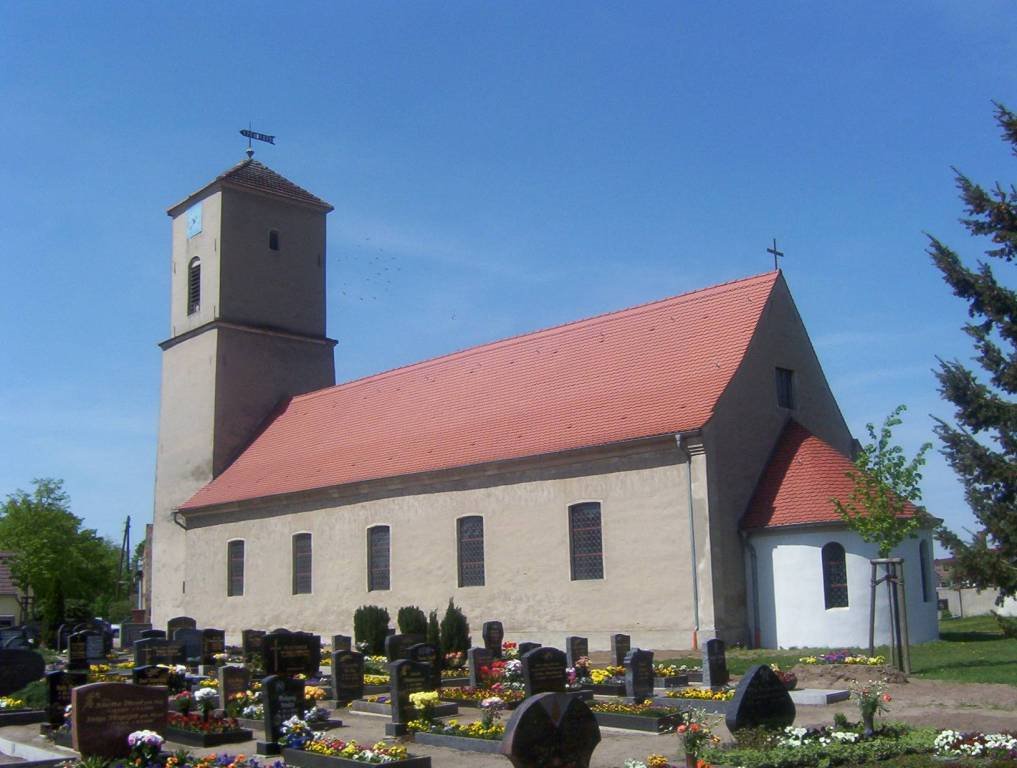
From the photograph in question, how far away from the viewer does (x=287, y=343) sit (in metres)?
41.5

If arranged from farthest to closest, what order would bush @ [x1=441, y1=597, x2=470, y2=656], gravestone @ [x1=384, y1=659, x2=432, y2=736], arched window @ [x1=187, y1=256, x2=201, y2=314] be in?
arched window @ [x1=187, y1=256, x2=201, y2=314] → bush @ [x1=441, y1=597, x2=470, y2=656] → gravestone @ [x1=384, y1=659, x2=432, y2=736]

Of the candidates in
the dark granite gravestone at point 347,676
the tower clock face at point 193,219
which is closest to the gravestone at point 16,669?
the dark granite gravestone at point 347,676

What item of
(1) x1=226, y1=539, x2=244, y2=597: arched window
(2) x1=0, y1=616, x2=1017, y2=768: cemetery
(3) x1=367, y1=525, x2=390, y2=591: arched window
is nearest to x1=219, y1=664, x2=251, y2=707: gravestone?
(2) x1=0, y1=616, x2=1017, y2=768: cemetery

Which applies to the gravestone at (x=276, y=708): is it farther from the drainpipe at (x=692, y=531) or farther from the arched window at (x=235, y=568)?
the arched window at (x=235, y=568)

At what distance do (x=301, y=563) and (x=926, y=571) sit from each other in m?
18.5

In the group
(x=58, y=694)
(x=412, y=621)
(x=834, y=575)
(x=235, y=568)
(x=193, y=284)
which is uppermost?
(x=193, y=284)

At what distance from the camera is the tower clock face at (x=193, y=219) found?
4166 centimetres

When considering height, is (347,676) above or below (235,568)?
below

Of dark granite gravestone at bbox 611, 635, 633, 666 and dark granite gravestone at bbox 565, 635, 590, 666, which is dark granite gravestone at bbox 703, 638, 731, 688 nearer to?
dark granite gravestone at bbox 611, 635, 633, 666

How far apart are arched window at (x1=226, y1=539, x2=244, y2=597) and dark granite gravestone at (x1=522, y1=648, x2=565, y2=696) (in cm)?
2220

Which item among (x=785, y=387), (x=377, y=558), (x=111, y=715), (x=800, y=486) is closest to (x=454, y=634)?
(x=377, y=558)

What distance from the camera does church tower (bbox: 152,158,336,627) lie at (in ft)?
130

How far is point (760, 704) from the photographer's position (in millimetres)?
12977

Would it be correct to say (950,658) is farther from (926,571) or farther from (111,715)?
(111,715)
